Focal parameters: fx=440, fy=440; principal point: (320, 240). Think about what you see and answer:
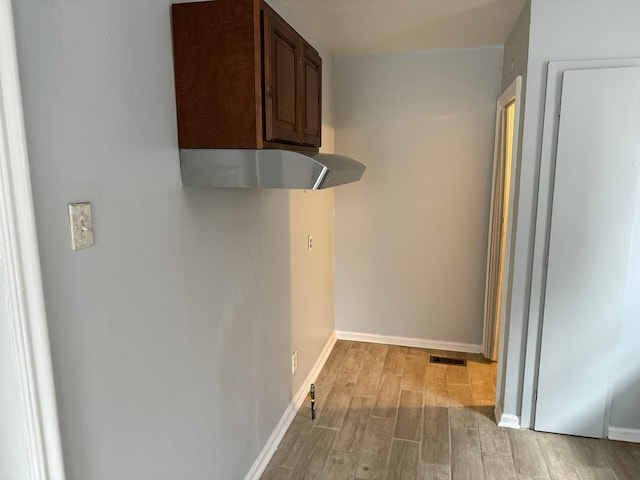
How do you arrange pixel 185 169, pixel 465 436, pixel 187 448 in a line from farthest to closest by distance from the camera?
pixel 465 436, pixel 187 448, pixel 185 169

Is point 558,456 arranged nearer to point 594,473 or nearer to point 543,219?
point 594,473

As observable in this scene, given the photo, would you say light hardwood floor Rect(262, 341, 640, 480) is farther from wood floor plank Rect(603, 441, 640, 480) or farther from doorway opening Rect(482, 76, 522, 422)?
doorway opening Rect(482, 76, 522, 422)

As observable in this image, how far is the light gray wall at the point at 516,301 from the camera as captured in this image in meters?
2.46

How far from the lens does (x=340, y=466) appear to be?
2.33m

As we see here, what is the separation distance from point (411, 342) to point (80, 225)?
128 inches

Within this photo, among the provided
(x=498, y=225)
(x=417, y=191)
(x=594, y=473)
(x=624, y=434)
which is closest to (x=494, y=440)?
(x=594, y=473)

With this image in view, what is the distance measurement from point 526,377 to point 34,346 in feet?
8.30

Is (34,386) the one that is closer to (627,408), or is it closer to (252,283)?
(252,283)

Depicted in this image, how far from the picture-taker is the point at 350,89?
12.0 feet

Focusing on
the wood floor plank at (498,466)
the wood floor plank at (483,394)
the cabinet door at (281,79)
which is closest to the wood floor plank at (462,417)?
the wood floor plank at (483,394)

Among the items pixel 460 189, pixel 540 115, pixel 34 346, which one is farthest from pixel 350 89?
pixel 34 346

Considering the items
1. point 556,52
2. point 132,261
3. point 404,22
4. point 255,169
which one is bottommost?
point 132,261

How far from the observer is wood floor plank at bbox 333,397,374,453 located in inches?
98.7

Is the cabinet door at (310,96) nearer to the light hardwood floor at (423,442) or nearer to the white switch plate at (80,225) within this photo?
the white switch plate at (80,225)
